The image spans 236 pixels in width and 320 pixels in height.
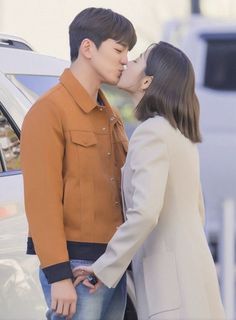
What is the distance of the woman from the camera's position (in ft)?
8.40

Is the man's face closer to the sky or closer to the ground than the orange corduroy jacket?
closer to the sky

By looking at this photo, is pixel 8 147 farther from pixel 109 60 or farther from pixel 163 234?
pixel 163 234

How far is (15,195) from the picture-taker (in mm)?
3432

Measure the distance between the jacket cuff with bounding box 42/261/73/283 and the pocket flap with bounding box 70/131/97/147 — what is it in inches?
14.2

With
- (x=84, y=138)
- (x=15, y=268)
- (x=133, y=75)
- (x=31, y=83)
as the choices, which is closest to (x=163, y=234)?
(x=84, y=138)

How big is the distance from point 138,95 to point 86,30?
0.26m

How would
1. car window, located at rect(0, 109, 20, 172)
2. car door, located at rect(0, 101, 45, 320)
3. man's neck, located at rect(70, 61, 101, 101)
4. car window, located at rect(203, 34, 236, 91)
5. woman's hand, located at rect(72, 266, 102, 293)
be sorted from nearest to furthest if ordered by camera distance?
woman's hand, located at rect(72, 266, 102, 293), man's neck, located at rect(70, 61, 101, 101), car door, located at rect(0, 101, 45, 320), car window, located at rect(0, 109, 20, 172), car window, located at rect(203, 34, 236, 91)

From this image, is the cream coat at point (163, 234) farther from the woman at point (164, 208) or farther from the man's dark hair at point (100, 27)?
the man's dark hair at point (100, 27)

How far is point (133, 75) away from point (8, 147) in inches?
42.7

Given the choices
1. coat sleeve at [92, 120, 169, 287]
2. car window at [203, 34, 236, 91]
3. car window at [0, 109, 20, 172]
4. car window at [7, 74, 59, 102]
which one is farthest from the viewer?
car window at [203, 34, 236, 91]

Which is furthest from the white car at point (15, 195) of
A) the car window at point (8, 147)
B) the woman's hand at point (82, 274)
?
the woman's hand at point (82, 274)

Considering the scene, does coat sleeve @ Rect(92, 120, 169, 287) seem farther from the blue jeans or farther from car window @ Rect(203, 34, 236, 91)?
car window @ Rect(203, 34, 236, 91)

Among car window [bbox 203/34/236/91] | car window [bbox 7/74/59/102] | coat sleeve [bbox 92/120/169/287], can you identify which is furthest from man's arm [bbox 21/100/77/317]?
car window [bbox 203/34/236/91]

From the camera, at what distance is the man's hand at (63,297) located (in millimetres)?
2611
